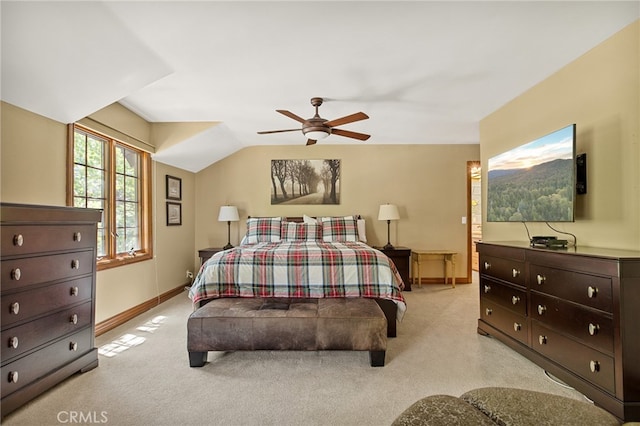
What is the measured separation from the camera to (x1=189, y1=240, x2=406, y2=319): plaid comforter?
2.69 meters

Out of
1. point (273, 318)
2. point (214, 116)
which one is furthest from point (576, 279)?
point (214, 116)

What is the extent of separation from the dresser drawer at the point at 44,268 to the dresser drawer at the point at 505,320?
3332 mm

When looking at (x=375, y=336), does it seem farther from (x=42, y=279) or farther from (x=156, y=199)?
(x=156, y=199)

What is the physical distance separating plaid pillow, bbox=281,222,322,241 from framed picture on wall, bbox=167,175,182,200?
5.66 ft

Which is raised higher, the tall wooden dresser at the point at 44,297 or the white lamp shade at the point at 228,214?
the white lamp shade at the point at 228,214

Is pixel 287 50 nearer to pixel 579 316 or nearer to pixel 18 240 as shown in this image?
pixel 18 240

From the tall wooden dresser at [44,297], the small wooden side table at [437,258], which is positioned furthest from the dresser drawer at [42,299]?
the small wooden side table at [437,258]

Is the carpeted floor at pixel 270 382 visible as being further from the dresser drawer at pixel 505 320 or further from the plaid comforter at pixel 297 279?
the plaid comforter at pixel 297 279

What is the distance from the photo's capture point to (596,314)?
1.69 metres

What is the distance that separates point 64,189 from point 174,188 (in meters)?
1.97

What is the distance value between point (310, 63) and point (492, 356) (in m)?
2.84

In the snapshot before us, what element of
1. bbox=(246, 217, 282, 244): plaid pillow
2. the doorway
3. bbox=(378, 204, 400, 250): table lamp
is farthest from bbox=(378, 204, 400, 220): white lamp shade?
bbox=(246, 217, 282, 244): plaid pillow

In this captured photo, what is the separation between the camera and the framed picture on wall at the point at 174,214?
4352 mm

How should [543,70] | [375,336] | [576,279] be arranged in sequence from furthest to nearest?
1. [543,70]
2. [375,336]
3. [576,279]
